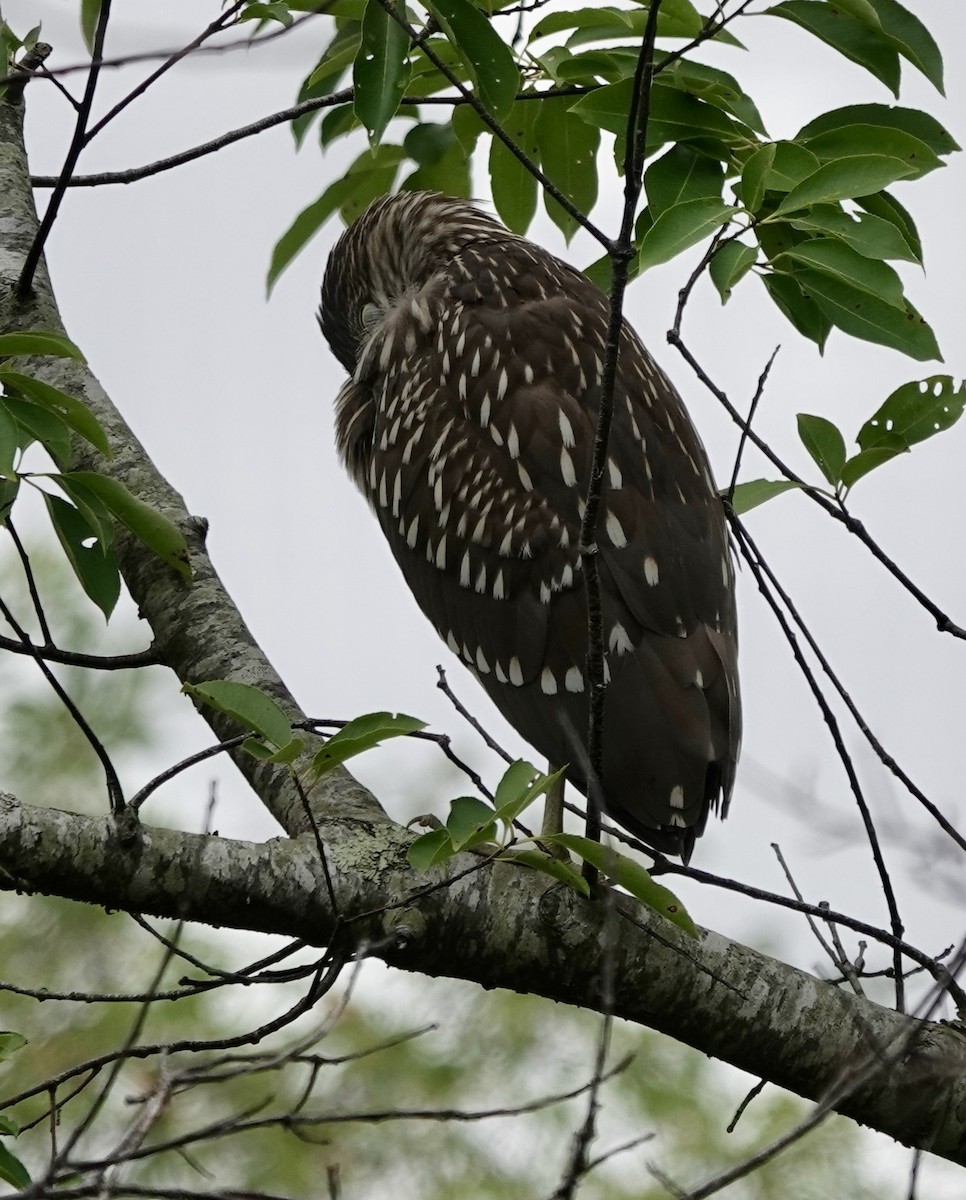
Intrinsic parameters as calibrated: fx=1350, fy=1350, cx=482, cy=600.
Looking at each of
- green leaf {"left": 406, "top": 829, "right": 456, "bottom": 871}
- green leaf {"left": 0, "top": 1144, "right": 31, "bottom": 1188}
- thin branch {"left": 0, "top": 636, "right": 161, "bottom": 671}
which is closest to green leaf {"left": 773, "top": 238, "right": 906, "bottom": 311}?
green leaf {"left": 406, "top": 829, "right": 456, "bottom": 871}

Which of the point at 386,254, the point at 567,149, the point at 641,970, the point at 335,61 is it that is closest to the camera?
the point at 641,970

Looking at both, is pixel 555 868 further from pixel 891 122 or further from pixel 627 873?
pixel 891 122

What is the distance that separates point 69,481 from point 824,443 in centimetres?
103

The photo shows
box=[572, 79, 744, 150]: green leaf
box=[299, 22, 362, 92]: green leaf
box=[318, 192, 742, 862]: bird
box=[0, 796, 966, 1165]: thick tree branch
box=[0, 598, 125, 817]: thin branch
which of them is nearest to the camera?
box=[0, 598, 125, 817]: thin branch

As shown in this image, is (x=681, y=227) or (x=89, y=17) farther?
(x=89, y=17)

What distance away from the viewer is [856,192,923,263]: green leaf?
1.93 meters

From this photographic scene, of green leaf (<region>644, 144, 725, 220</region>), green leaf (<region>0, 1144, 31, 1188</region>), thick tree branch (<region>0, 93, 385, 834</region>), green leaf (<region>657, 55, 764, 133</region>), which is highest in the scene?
green leaf (<region>657, 55, 764, 133</region>)

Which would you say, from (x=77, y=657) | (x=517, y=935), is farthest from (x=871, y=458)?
(x=77, y=657)

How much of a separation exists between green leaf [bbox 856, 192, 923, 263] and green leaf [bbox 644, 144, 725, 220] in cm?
22

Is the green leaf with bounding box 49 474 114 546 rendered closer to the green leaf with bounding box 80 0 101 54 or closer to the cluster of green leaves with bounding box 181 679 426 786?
the cluster of green leaves with bounding box 181 679 426 786

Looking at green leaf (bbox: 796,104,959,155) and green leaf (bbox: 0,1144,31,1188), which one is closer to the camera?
green leaf (bbox: 0,1144,31,1188)

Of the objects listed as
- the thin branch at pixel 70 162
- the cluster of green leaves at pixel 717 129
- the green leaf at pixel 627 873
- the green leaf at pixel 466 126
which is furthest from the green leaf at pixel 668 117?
the green leaf at pixel 627 873

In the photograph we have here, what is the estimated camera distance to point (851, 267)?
1.61 m

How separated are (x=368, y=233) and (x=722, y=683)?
6.02ft
